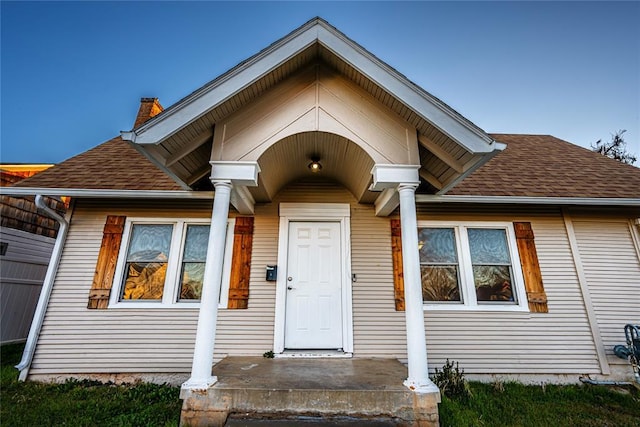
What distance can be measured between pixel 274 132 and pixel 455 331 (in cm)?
362

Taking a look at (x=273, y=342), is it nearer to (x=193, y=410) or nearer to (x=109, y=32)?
(x=193, y=410)

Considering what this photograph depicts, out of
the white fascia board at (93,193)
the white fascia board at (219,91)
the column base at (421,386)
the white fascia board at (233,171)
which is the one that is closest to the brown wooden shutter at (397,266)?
the column base at (421,386)

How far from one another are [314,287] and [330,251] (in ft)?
1.90

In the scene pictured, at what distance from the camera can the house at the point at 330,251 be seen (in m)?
3.12

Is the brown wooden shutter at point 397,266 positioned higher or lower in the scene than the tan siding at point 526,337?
higher

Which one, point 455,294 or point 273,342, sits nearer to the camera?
point 273,342

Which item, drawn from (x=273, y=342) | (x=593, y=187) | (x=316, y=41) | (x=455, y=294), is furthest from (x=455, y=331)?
(x=316, y=41)

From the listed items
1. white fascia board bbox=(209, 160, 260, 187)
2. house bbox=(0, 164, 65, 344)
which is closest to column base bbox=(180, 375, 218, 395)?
white fascia board bbox=(209, 160, 260, 187)

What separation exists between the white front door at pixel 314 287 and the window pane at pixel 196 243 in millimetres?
1284

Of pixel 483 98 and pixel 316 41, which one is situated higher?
pixel 483 98

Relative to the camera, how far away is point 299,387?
2.42 meters

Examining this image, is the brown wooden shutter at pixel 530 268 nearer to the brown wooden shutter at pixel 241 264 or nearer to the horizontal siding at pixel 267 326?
the horizontal siding at pixel 267 326

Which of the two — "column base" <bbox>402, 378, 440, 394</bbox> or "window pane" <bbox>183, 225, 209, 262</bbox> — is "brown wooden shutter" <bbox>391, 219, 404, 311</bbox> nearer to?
"column base" <bbox>402, 378, 440, 394</bbox>

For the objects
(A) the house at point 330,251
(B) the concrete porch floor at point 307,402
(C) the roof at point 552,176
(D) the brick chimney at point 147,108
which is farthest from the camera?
(D) the brick chimney at point 147,108
